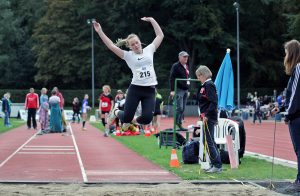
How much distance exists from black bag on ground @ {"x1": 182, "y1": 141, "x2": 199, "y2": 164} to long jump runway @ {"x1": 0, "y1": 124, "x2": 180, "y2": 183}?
763 millimetres

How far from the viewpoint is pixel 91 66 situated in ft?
216

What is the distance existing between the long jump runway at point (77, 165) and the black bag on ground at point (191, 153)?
76 cm

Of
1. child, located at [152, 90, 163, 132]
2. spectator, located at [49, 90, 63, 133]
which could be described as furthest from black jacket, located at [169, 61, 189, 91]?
spectator, located at [49, 90, 63, 133]

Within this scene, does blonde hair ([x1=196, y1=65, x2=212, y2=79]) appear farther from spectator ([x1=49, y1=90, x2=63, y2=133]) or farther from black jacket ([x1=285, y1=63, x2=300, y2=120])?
spectator ([x1=49, y1=90, x2=63, y2=133])

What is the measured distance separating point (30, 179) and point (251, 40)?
2148 inches

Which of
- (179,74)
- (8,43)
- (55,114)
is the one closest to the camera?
(179,74)

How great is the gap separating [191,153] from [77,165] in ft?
8.07

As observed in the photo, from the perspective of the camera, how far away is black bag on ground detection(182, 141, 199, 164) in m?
14.1

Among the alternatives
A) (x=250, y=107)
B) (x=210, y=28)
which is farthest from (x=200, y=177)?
(x=210, y=28)

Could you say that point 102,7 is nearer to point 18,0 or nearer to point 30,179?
point 18,0

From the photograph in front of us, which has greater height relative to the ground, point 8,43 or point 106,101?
point 8,43

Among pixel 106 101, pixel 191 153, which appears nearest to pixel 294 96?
pixel 191 153

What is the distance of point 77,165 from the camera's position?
14.0 meters

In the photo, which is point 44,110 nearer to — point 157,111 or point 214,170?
point 157,111
